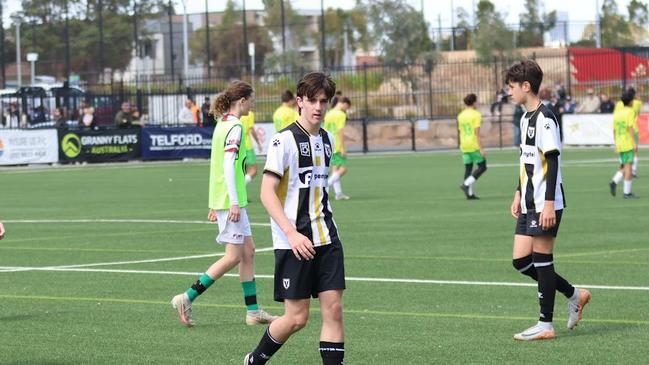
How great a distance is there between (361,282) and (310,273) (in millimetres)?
5936

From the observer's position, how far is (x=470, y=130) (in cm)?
2756

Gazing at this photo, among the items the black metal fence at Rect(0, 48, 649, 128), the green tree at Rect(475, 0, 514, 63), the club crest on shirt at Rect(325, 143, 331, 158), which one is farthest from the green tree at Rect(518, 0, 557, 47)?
the club crest on shirt at Rect(325, 143, 331, 158)

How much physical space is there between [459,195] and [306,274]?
19.3 metres

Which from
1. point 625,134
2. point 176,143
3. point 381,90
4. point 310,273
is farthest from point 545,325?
point 381,90

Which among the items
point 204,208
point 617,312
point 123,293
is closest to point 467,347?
point 617,312

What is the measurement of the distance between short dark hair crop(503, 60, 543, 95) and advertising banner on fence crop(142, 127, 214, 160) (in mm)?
36650

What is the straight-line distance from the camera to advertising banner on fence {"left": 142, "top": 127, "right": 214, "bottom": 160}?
154 ft

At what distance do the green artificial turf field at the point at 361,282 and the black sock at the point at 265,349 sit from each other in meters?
1.14

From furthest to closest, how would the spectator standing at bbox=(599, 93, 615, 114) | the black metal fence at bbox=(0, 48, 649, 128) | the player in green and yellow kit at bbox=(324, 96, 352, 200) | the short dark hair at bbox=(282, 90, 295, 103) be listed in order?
the spectator standing at bbox=(599, 93, 615, 114) < the black metal fence at bbox=(0, 48, 649, 128) < the player in green and yellow kit at bbox=(324, 96, 352, 200) < the short dark hair at bbox=(282, 90, 295, 103)

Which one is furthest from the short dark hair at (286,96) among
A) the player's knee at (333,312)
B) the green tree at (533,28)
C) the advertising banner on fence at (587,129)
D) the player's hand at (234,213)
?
the green tree at (533,28)

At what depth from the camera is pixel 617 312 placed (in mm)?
11836

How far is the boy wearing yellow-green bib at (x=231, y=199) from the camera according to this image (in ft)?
37.9

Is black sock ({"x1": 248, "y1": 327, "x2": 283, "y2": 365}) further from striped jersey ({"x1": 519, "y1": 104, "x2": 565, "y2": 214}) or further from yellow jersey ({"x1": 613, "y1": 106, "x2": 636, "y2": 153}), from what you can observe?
yellow jersey ({"x1": 613, "y1": 106, "x2": 636, "y2": 153})

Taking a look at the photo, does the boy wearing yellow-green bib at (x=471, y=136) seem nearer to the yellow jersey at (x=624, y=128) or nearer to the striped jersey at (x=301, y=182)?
the yellow jersey at (x=624, y=128)
